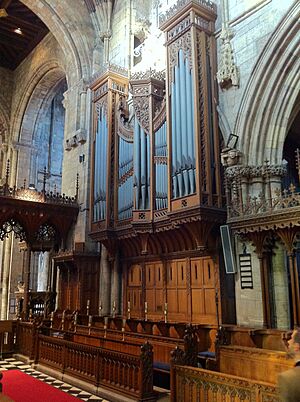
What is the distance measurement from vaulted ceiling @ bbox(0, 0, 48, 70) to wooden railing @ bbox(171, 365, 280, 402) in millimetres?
13827

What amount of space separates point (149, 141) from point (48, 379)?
17.7 feet

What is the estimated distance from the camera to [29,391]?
6270 mm

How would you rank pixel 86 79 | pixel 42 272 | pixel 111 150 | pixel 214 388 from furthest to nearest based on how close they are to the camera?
pixel 42 272 → pixel 86 79 → pixel 111 150 → pixel 214 388

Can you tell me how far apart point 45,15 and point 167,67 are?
6.95 m

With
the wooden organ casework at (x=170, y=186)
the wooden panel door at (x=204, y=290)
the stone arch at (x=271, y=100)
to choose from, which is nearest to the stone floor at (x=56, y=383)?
the wooden panel door at (x=204, y=290)

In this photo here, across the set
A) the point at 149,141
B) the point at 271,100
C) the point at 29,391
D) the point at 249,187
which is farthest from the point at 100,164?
the point at 29,391

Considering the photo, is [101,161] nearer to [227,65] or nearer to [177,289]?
[177,289]

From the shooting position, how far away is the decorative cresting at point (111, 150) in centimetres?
1059

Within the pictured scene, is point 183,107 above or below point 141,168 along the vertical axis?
above

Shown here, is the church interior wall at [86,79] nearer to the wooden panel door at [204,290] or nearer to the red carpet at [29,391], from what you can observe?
the wooden panel door at [204,290]

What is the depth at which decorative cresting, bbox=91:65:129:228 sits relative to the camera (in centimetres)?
1059

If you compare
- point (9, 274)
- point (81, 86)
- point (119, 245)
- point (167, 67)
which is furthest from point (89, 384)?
point (9, 274)

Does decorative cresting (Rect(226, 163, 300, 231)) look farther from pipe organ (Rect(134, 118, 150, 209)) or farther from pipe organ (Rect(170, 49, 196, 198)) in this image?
pipe organ (Rect(134, 118, 150, 209))

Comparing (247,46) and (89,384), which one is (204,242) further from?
(247,46)
